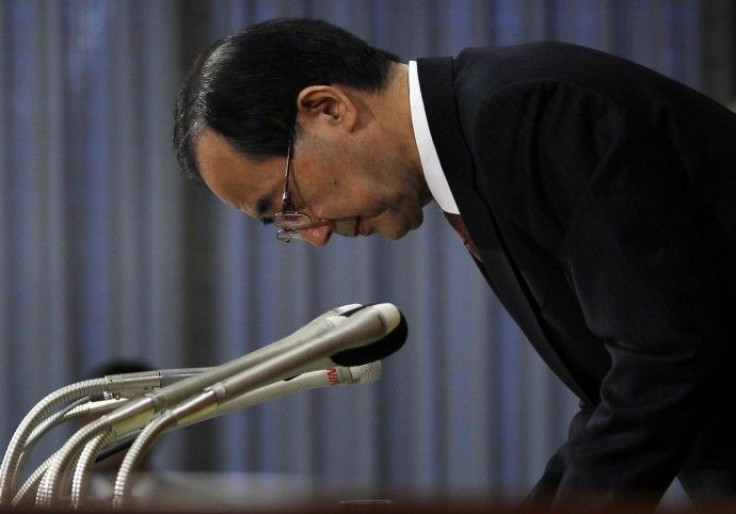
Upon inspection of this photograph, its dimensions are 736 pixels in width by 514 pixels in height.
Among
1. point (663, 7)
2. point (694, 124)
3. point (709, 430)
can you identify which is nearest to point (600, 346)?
point (709, 430)

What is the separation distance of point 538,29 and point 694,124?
229 centimetres

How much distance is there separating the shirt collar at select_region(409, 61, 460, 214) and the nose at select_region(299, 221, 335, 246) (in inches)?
6.2

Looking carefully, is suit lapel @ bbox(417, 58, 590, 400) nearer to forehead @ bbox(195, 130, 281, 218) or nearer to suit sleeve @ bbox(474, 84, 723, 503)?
suit sleeve @ bbox(474, 84, 723, 503)

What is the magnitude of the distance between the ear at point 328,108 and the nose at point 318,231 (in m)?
0.14

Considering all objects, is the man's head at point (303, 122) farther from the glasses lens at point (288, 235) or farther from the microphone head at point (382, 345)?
the microphone head at point (382, 345)

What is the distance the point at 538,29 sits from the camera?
11.4 feet

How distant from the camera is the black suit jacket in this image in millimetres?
1143

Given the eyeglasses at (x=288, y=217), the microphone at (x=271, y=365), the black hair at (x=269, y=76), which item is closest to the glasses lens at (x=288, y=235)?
the eyeglasses at (x=288, y=217)

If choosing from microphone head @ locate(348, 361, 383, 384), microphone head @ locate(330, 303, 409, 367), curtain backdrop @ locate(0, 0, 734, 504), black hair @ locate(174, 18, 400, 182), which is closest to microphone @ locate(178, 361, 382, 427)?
microphone head @ locate(348, 361, 383, 384)

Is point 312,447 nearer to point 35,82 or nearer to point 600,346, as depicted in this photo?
point 35,82

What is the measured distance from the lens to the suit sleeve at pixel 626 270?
3.73 feet

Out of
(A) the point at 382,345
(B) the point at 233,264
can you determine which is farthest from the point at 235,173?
(B) the point at 233,264

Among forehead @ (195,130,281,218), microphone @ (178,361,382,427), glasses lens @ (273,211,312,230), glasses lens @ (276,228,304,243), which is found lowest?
microphone @ (178,361,382,427)

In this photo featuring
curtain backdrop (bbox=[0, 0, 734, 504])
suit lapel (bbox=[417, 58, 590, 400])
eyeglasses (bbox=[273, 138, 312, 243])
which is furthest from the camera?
curtain backdrop (bbox=[0, 0, 734, 504])
